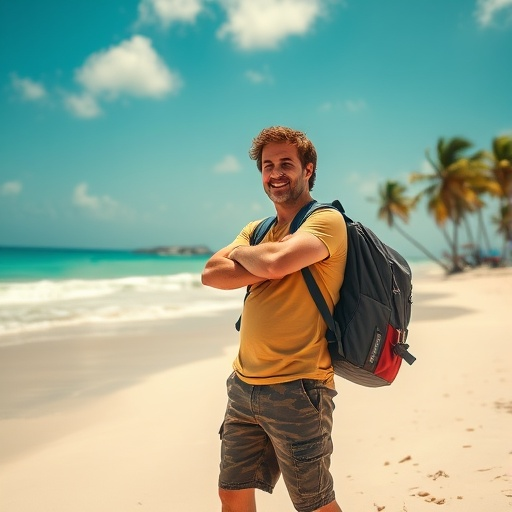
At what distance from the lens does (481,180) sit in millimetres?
32844

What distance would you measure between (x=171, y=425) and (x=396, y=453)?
2.05 m

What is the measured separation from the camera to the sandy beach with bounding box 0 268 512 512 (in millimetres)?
3213

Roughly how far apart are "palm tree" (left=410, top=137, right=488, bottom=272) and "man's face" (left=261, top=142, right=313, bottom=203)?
33.8m

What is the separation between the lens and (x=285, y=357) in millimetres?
1997

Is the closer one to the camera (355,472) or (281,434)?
(281,434)

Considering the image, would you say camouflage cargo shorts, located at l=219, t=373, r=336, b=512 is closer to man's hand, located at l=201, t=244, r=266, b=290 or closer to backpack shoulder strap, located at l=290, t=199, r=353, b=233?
man's hand, located at l=201, t=244, r=266, b=290

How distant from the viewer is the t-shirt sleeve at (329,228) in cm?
200

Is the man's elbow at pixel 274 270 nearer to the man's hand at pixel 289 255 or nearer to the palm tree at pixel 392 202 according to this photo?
the man's hand at pixel 289 255

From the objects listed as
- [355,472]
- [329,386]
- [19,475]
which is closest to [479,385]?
[355,472]

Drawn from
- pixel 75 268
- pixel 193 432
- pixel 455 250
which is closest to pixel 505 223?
pixel 455 250

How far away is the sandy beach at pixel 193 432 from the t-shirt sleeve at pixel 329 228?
177 cm

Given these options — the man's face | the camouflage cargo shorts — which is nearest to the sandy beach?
the camouflage cargo shorts

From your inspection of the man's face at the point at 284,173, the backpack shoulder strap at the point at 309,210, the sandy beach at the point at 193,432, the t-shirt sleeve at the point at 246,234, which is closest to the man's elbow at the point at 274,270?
the backpack shoulder strap at the point at 309,210

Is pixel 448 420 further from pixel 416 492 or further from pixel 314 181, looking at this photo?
pixel 314 181
